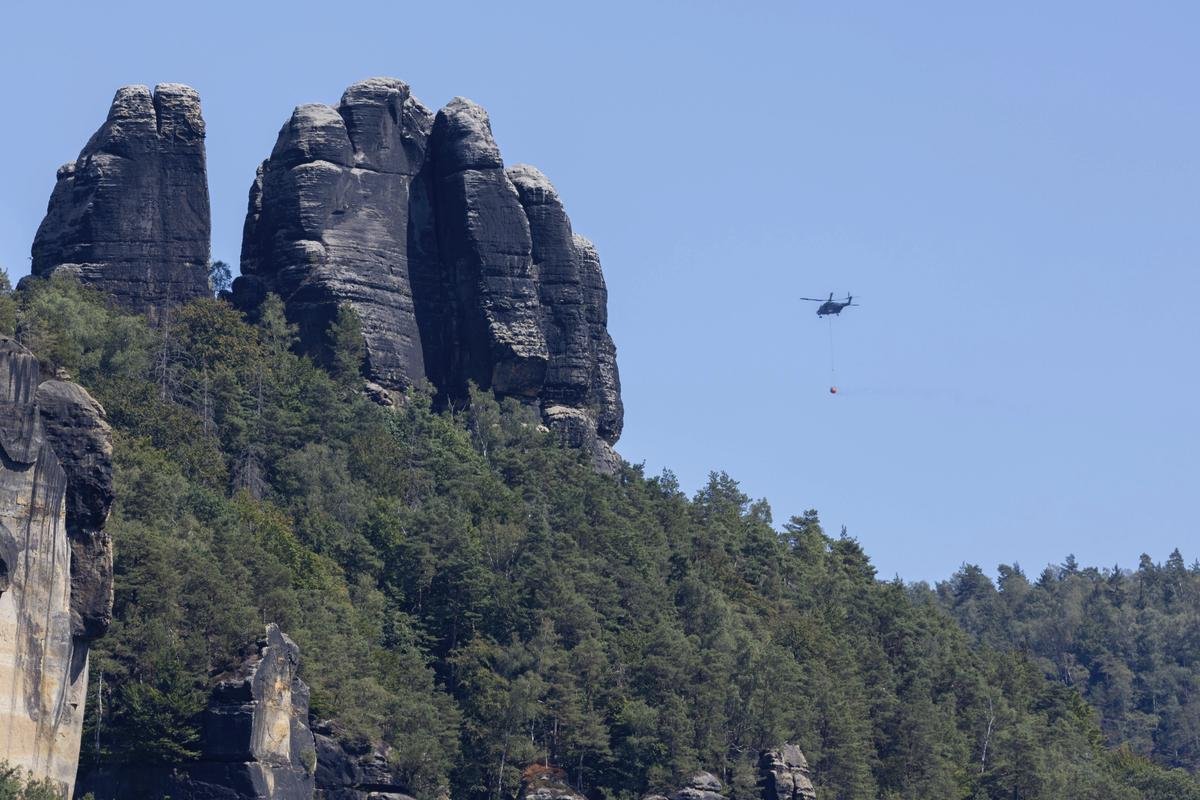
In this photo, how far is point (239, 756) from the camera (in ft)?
220

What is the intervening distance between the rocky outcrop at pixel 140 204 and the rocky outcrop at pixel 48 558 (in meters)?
42.2

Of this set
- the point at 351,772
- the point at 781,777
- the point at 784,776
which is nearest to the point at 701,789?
the point at 781,777

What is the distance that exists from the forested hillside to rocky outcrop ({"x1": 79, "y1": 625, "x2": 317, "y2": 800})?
281ft

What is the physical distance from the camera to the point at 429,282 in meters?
105

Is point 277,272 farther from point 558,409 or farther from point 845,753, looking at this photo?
point 845,753

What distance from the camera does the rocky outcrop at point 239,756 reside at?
66750 mm

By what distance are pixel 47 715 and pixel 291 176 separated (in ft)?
160

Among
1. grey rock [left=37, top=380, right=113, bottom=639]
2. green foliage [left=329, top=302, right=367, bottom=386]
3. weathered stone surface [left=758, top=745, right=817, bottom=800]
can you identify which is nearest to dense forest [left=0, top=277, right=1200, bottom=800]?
green foliage [left=329, top=302, right=367, bottom=386]

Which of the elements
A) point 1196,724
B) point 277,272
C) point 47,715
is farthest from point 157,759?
point 1196,724

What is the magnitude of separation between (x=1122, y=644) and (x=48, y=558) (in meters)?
126

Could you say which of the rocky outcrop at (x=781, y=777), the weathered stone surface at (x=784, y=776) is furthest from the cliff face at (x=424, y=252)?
Answer: the weathered stone surface at (x=784, y=776)

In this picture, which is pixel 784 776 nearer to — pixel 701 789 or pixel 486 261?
pixel 701 789

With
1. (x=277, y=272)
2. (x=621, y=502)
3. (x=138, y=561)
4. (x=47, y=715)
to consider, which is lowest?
(x=47, y=715)

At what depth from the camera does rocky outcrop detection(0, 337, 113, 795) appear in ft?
178
